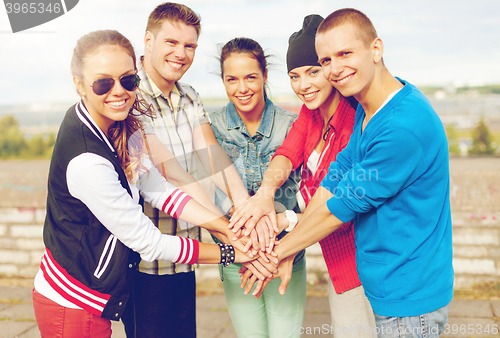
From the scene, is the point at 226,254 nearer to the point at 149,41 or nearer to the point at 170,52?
the point at 170,52

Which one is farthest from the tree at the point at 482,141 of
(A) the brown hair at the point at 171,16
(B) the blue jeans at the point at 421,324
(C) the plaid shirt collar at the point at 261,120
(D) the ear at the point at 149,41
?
(D) the ear at the point at 149,41

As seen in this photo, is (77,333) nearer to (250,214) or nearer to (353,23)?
(250,214)

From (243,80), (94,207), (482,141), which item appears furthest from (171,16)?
(482,141)

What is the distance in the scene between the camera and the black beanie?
1.84 meters

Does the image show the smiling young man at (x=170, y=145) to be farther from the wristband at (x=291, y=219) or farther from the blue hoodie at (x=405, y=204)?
the blue hoodie at (x=405, y=204)

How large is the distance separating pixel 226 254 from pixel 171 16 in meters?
1.26

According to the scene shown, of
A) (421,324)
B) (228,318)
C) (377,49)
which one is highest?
(377,49)

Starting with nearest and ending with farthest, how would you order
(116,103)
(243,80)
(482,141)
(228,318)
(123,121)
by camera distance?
(116,103) < (123,121) < (243,80) < (228,318) < (482,141)

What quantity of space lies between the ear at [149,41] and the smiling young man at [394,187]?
0.90 m

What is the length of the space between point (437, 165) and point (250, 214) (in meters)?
1.01

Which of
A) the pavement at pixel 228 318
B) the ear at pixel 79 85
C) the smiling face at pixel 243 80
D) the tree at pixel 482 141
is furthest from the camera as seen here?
the tree at pixel 482 141

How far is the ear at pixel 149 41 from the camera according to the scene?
1905mm

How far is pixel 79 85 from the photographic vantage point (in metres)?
1.40

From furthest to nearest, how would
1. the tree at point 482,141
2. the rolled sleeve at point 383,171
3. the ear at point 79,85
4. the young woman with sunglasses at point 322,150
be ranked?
the tree at point 482,141 < the young woman with sunglasses at point 322,150 < the ear at point 79,85 < the rolled sleeve at point 383,171
